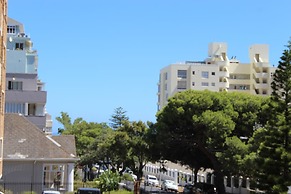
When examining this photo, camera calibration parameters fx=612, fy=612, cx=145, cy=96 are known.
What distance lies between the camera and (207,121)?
46.7 metres

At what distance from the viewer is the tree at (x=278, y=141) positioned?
31953 millimetres

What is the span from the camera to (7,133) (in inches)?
1508

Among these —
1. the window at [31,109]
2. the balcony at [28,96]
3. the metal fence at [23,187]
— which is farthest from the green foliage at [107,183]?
the window at [31,109]

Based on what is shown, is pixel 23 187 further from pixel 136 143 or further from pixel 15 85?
pixel 136 143

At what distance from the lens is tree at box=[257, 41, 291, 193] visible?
105 ft

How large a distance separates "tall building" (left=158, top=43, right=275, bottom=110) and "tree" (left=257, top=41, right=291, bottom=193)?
73808mm

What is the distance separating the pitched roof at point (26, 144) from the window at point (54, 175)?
85 cm

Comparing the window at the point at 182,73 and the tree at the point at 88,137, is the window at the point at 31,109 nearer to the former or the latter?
the tree at the point at 88,137

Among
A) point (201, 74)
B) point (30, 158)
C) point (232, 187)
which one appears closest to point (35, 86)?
point (30, 158)

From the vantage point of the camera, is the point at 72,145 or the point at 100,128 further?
the point at 100,128

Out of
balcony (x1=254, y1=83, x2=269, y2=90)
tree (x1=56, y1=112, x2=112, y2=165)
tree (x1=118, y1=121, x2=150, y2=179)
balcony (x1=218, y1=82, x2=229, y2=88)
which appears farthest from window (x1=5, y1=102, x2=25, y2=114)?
balcony (x1=254, y1=83, x2=269, y2=90)

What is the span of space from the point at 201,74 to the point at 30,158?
73126 mm

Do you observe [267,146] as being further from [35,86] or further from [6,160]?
[35,86]

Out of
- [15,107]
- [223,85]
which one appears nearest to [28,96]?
[15,107]
